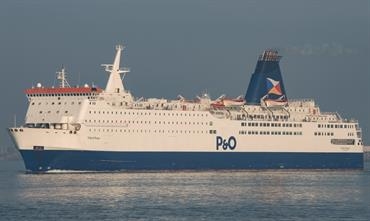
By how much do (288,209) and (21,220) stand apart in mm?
14237

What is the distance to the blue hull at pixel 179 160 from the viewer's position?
7538 centimetres

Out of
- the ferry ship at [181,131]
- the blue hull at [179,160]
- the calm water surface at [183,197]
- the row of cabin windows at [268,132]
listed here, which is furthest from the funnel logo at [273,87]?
the calm water surface at [183,197]

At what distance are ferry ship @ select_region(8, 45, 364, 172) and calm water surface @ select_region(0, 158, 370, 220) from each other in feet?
5.64

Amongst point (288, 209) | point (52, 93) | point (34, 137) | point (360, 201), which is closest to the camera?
point (288, 209)

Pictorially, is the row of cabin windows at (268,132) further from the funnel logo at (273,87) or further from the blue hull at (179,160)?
the funnel logo at (273,87)

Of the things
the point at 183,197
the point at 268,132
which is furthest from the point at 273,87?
the point at 183,197

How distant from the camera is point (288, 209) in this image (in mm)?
53594

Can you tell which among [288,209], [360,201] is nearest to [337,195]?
[360,201]

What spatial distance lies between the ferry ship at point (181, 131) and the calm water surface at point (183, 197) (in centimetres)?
172

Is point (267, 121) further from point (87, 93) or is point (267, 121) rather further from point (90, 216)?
point (90, 216)

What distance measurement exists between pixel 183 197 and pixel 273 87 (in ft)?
112

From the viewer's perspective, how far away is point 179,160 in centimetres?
8069

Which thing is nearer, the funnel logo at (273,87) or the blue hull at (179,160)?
the blue hull at (179,160)

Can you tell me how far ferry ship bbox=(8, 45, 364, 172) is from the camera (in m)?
75.9
